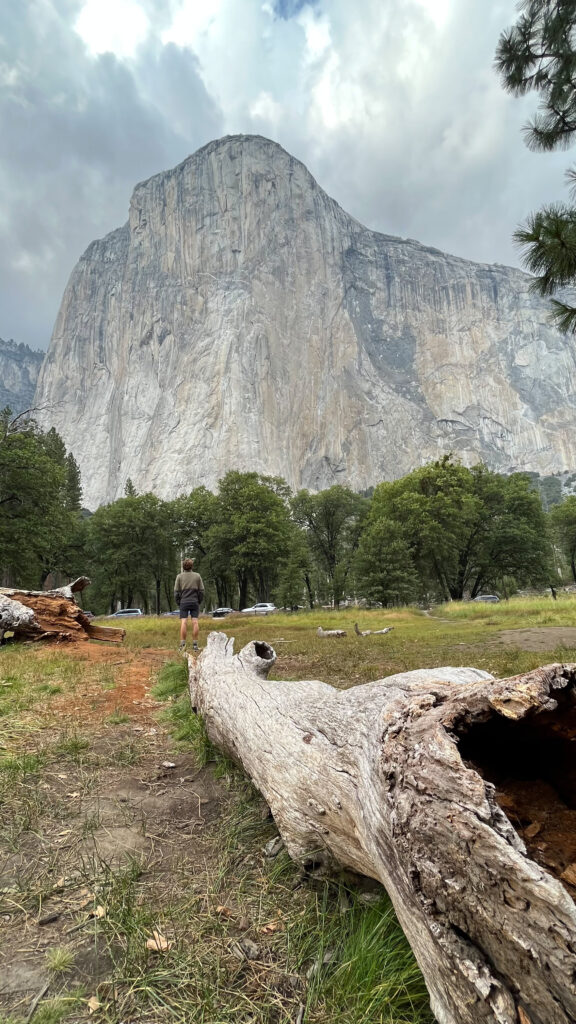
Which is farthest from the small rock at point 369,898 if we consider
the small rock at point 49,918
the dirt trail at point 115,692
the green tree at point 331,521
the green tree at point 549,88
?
the green tree at point 331,521

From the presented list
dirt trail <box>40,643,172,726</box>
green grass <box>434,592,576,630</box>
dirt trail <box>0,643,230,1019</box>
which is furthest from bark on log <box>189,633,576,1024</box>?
green grass <box>434,592,576,630</box>

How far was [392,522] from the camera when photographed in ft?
127

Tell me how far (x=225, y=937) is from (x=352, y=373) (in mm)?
133837

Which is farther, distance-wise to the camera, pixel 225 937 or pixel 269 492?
pixel 269 492

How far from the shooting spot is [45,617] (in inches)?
451

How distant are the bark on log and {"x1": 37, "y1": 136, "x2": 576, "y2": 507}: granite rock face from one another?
9797cm

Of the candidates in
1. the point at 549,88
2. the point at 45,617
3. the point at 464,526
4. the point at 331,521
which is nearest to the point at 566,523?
the point at 464,526

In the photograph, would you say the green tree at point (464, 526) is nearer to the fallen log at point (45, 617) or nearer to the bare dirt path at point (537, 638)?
the bare dirt path at point (537, 638)

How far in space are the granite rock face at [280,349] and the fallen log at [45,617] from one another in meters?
87.8

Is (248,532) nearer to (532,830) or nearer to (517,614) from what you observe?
(517,614)

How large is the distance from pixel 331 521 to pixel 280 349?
80145mm

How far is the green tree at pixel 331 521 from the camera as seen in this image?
53875 millimetres

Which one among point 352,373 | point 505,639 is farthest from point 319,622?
point 352,373

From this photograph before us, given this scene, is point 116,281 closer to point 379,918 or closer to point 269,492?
point 269,492
